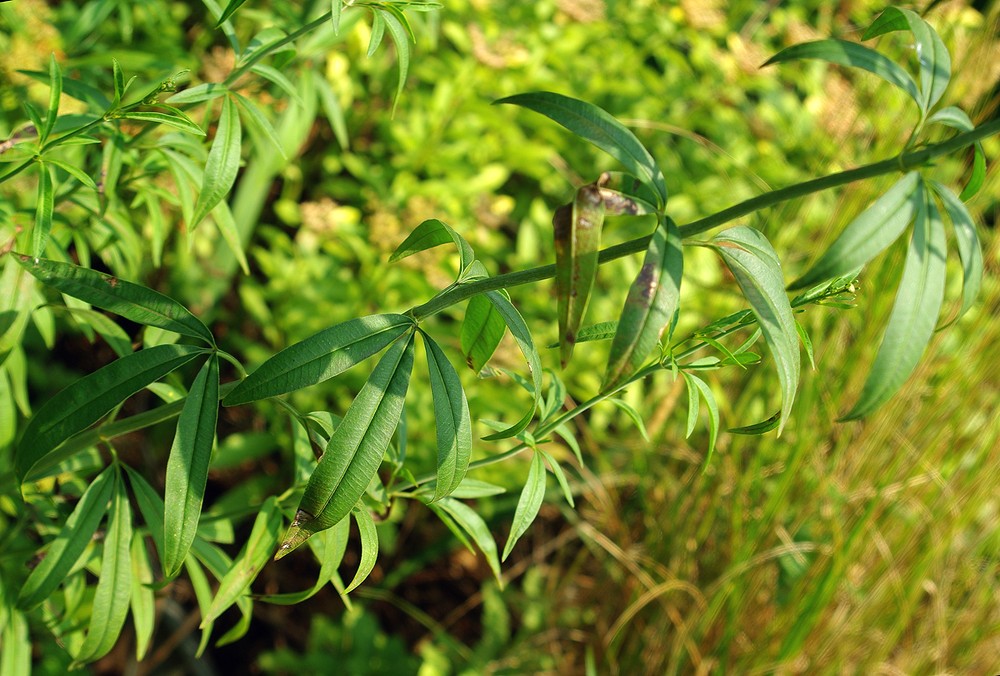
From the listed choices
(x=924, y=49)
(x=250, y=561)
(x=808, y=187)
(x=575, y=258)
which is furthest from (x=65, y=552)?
(x=924, y=49)

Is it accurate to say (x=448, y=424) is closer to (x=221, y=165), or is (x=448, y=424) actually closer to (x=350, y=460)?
(x=350, y=460)

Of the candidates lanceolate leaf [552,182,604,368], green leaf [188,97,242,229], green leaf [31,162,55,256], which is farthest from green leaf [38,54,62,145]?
lanceolate leaf [552,182,604,368]

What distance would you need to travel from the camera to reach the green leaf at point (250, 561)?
0.75 metres

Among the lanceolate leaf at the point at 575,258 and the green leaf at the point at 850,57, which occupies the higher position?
the green leaf at the point at 850,57

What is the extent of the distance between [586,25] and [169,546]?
2.05 m

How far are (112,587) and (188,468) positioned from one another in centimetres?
25

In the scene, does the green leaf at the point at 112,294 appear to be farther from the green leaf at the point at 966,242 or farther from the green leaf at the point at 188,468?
the green leaf at the point at 966,242

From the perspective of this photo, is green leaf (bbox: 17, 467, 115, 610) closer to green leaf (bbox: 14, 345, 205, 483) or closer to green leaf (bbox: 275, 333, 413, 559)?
green leaf (bbox: 14, 345, 205, 483)

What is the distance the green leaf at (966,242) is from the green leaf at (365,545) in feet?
1.44

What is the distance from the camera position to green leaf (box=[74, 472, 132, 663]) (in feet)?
2.65

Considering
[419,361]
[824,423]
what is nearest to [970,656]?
[824,423]

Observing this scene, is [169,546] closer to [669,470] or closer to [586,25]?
[669,470]

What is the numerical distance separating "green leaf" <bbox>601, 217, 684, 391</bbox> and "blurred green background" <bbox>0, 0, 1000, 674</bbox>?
2.92 feet

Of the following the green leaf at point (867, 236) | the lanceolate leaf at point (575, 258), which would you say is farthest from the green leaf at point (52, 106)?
the green leaf at point (867, 236)
